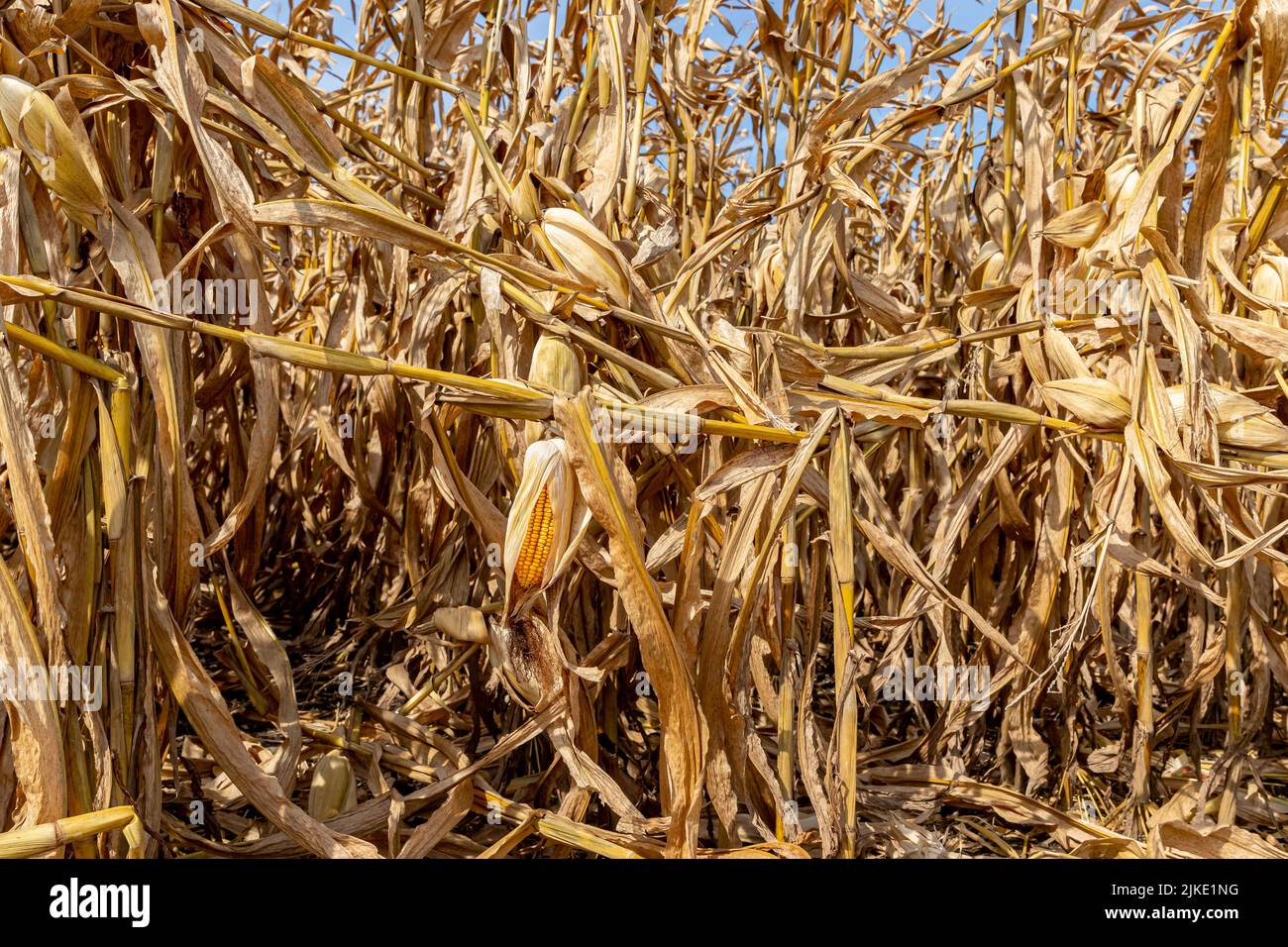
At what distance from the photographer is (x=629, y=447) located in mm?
1251

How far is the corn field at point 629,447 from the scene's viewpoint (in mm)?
907

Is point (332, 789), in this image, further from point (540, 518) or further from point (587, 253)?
point (587, 253)

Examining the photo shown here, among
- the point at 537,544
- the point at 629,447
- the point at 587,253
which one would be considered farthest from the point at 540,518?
the point at 629,447

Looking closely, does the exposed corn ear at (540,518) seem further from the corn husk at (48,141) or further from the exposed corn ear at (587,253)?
the corn husk at (48,141)

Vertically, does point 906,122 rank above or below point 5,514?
above

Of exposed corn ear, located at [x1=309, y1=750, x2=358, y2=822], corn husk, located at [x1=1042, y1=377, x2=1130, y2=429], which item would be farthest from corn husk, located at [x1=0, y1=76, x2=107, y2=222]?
corn husk, located at [x1=1042, y1=377, x2=1130, y2=429]

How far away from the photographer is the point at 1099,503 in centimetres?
130

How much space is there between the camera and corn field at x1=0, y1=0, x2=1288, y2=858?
91cm

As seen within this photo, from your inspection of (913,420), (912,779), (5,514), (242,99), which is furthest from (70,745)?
(912,779)

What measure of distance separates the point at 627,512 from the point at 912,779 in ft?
2.46

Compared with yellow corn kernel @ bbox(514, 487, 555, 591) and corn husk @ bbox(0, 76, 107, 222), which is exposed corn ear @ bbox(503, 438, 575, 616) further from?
corn husk @ bbox(0, 76, 107, 222)

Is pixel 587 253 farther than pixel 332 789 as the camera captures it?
No

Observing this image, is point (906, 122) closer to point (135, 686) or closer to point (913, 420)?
point (913, 420)

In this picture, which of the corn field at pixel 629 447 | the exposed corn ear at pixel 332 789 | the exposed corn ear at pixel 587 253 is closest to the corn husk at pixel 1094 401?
the corn field at pixel 629 447
